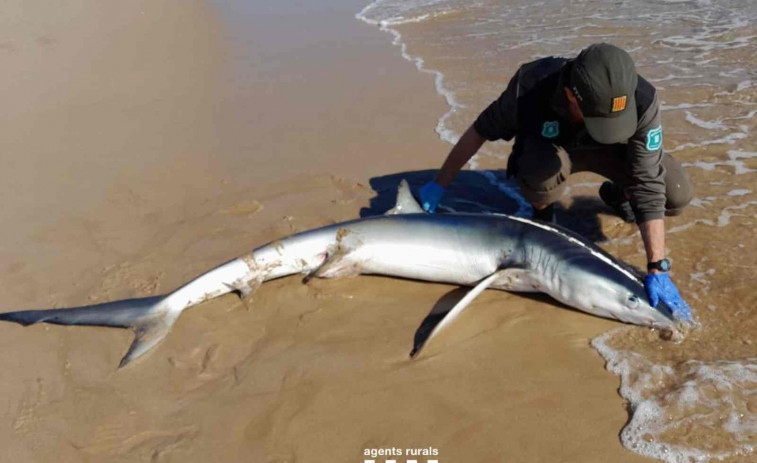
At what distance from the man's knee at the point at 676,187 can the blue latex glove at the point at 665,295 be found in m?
1.16

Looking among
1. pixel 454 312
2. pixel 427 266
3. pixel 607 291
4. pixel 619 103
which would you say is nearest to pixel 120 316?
pixel 427 266

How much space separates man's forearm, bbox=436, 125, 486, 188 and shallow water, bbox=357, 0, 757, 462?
777 millimetres

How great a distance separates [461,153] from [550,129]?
2.43 feet

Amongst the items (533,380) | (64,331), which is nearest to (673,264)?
(533,380)

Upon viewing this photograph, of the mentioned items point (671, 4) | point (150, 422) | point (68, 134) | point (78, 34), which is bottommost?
point (671, 4)

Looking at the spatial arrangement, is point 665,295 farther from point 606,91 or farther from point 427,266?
point 427,266

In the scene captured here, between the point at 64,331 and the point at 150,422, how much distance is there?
1.16m

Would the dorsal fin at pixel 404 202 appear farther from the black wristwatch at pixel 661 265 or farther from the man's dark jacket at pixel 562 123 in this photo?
the black wristwatch at pixel 661 265

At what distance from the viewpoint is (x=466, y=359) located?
365 cm

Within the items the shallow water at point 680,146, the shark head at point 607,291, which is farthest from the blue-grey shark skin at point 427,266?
the shallow water at point 680,146

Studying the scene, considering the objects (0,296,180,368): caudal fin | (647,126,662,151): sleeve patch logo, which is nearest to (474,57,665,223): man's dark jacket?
(647,126,662,151): sleeve patch logo

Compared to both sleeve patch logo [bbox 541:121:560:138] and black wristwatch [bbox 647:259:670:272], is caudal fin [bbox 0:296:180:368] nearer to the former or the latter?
sleeve patch logo [bbox 541:121:560:138]

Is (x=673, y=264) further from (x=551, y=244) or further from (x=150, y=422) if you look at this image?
(x=150, y=422)

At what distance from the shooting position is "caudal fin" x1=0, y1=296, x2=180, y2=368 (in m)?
4.04
